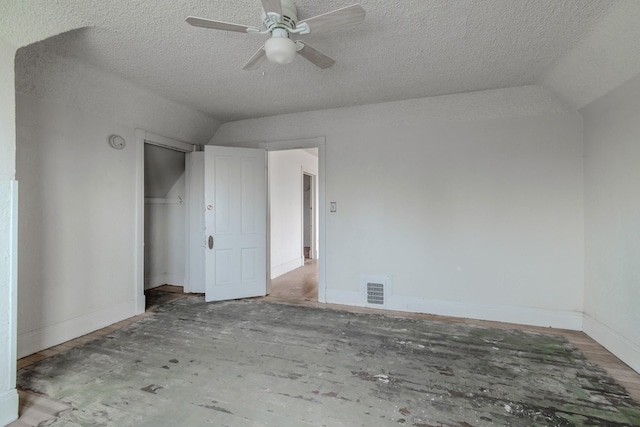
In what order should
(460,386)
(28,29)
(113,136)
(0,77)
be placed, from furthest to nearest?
(113,136) < (460,386) < (28,29) < (0,77)

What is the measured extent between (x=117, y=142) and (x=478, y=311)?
14.2ft

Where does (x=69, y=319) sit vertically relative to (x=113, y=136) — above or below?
below

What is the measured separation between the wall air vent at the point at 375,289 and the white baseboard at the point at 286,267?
6.74 ft

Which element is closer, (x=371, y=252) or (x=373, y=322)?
(x=373, y=322)

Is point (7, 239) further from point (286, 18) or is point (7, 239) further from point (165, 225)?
point (165, 225)

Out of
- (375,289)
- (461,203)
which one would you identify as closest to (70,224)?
(375,289)

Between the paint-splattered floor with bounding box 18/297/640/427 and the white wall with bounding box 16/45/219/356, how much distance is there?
0.43 meters

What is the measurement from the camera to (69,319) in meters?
2.90

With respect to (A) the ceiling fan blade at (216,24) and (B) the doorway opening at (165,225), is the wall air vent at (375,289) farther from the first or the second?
(A) the ceiling fan blade at (216,24)

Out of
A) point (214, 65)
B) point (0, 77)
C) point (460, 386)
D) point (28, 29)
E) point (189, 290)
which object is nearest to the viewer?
point (0, 77)

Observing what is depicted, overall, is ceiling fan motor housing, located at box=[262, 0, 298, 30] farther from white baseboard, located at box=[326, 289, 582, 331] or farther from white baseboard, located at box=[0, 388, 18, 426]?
white baseboard, located at box=[326, 289, 582, 331]

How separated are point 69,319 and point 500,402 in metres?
3.62

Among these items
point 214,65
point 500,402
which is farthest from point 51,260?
point 500,402

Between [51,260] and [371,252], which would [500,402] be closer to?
[371,252]
